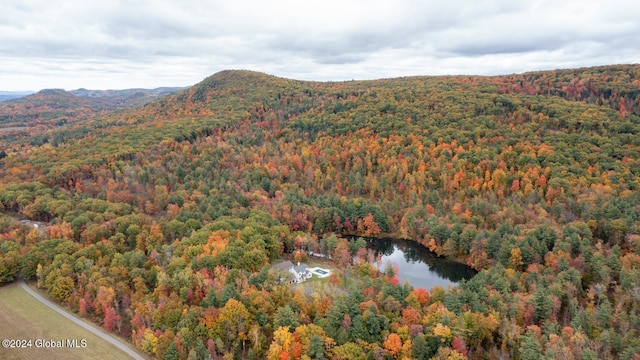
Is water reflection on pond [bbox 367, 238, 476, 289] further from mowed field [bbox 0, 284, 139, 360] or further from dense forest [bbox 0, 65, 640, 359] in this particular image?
mowed field [bbox 0, 284, 139, 360]

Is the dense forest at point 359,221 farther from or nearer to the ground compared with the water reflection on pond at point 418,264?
farther from the ground

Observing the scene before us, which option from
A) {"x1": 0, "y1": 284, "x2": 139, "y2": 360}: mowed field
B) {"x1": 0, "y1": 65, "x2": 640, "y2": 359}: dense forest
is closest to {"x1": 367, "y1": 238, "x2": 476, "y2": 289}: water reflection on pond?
{"x1": 0, "y1": 65, "x2": 640, "y2": 359}: dense forest

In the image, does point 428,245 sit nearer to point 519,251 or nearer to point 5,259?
point 519,251

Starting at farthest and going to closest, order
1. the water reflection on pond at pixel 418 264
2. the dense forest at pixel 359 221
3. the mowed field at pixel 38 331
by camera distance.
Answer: the water reflection on pond at pixel 418 264 < the dense forest at pixel 359 221 < the mowed field at pixel 38 331

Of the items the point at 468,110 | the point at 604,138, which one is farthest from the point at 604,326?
the point at 468,110

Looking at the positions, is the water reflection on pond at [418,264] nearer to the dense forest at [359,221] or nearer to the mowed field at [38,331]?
the dense forest at [359,221]

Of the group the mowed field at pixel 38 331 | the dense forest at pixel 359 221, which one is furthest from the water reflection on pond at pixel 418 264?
the mowed field at pixel 38 331

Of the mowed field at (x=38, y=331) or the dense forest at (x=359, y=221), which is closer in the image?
the mowed field at (x=38, y=331)
